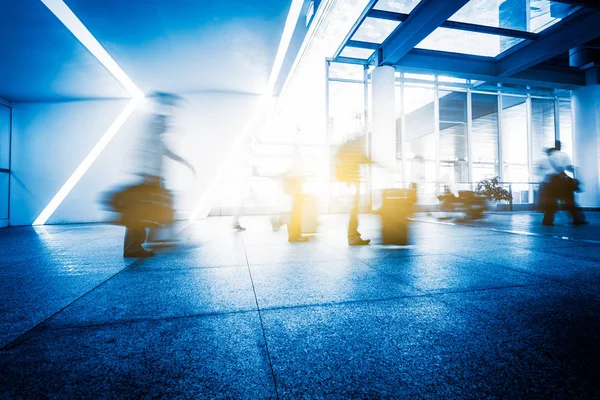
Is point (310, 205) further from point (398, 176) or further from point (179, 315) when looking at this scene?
point (398, 176)

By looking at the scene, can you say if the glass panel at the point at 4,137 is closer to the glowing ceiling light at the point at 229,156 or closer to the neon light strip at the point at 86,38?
the neon light strip at the point at 86,38

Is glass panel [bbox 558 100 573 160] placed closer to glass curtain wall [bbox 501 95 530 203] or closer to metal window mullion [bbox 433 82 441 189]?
glass curtain wall [bbox 501 95 530 203]

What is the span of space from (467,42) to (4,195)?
45.7 ft

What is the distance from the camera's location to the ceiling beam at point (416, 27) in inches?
261

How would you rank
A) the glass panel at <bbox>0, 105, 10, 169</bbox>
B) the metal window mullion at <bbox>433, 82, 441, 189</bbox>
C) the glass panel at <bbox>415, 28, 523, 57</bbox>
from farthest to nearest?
the metal window mullion at <bbox>433, 82, 441, 189</bbox>, the glass panel at <bbox>415, 28, 523, 57</bbox>, the glass panel at <bbox>0, 105, 10, 169</bbox>

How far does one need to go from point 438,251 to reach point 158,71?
762 cm

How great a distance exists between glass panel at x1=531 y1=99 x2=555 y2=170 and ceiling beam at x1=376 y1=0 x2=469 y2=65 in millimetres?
7627

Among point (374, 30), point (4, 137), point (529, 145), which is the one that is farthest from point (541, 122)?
point (4, 137)

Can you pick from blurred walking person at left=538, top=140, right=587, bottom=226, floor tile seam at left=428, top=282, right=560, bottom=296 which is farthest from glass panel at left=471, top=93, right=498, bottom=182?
floor tile seam at left=428, top=282, right=560, bottom=296

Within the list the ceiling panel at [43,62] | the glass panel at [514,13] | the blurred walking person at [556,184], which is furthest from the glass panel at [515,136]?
the ceiling panel at [43,62]

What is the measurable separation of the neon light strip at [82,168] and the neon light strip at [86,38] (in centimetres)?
95

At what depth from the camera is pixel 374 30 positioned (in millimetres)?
8781

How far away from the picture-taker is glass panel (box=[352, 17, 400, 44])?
828cm

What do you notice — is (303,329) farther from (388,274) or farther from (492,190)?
(492,190)
